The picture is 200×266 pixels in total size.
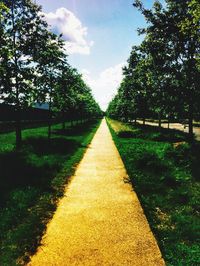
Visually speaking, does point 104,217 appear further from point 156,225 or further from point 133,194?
point 133,194

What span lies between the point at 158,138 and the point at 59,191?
50.9 ft

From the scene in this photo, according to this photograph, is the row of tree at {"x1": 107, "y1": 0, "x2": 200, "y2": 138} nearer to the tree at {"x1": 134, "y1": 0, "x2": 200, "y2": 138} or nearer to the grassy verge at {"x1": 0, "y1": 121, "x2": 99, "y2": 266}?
the tree at {"x1": 134, "y1": 0, "x2": 200, "y2": 138}

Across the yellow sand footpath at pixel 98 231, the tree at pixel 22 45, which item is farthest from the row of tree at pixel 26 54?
the yellow sand footpath at pixel 98 231

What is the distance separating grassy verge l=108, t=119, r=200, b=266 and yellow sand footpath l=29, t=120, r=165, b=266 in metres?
0.27

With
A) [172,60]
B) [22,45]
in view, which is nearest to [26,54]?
[22,45]

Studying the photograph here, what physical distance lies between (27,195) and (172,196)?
4.14 meters

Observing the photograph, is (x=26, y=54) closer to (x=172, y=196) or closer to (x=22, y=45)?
(x=22, y=45)

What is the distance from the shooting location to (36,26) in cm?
1738

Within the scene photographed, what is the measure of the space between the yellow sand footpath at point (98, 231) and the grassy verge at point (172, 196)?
27 cm

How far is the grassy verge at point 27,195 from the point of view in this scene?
5.39 meters

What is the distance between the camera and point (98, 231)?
5.97m

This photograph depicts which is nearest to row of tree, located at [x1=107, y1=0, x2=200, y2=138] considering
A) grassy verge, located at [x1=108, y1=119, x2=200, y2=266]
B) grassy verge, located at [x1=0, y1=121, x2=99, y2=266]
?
grassy verge, located at [x1=108, y1=119, x2=200, y2=266]

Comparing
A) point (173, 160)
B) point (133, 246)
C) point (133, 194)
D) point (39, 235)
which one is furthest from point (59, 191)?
point (173, 160)

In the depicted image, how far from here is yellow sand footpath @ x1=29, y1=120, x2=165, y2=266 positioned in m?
4.89
